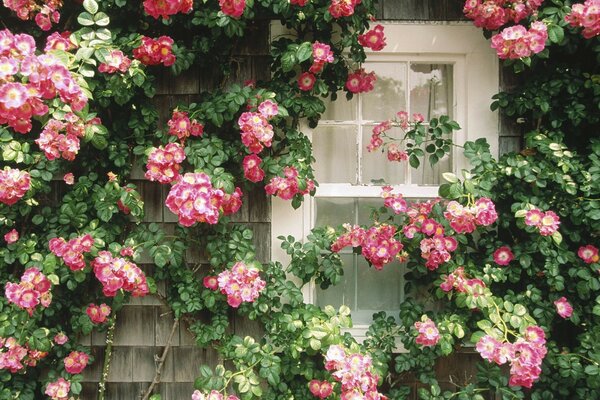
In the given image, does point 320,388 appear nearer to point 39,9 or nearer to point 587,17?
point 587,17

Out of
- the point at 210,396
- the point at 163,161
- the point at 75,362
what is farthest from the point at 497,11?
the point at 75,362

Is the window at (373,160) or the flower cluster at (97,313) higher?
the window at (373,160)

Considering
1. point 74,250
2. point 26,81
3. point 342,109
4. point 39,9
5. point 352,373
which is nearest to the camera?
point 26,81

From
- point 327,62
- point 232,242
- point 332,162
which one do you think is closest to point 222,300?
point 232,242

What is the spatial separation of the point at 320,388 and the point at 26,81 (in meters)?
1.51

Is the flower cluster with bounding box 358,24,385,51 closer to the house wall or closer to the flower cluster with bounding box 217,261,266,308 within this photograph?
the house wall

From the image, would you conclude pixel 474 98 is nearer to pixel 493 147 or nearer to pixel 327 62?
pixel 493 147

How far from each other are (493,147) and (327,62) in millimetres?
811

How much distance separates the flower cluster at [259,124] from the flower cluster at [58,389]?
1.24 metres

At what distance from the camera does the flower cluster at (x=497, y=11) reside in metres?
2.07

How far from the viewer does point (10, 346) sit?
2.03 meters

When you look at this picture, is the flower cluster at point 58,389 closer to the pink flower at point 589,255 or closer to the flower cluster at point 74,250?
the flower cluster at point 74,250

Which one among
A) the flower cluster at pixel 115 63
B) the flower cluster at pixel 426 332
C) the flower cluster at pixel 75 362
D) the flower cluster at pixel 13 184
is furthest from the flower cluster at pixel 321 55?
the flower cluster at pixel 75 362

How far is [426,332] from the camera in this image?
2080 millimetres
